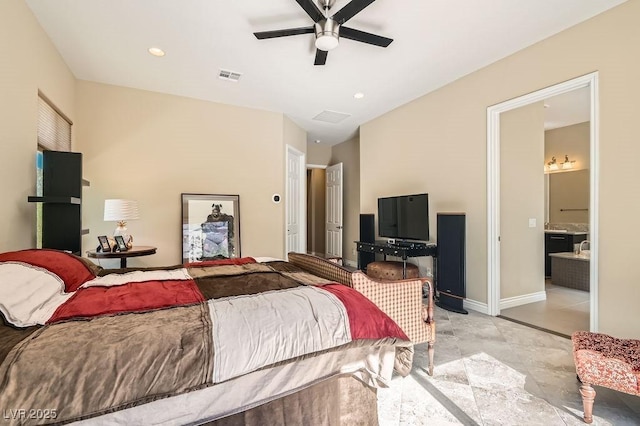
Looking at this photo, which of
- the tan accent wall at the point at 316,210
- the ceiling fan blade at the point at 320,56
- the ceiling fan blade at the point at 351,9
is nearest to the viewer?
the ceiling fan blade at the point at 351,9

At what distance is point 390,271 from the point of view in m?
4.02

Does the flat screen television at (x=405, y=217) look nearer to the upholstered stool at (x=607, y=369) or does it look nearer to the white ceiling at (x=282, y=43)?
the white ceiling at (x=282, y=43)

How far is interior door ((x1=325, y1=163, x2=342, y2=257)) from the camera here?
6336 mm

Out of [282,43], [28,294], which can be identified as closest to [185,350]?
[28,294]

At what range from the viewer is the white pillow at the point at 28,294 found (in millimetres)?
1107

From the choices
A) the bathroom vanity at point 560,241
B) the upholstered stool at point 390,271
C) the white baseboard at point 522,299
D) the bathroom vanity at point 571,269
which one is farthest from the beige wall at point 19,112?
the bathroom vanity at point 560,241

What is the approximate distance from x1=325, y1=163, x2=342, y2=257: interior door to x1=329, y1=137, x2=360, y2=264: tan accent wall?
178 millimetres

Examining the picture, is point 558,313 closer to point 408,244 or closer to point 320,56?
point 408,244

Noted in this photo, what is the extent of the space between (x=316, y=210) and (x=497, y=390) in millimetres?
6262

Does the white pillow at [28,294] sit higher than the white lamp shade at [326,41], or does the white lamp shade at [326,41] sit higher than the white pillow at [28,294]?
the white lamp shade at [326,41]

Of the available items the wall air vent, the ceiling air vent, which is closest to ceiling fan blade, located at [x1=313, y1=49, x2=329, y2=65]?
the ceiling air vent

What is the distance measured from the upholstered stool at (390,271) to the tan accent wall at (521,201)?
1.06m

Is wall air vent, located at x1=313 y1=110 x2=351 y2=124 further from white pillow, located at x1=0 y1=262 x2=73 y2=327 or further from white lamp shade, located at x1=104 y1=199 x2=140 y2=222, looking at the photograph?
white pillow, located at x1=0 y1=262 x2=73 y2=327

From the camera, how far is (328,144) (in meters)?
6.96
